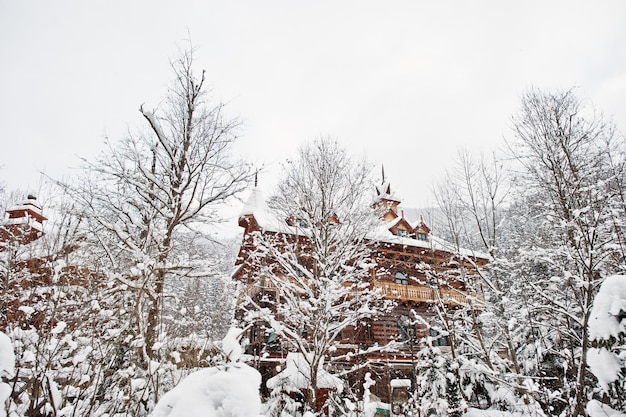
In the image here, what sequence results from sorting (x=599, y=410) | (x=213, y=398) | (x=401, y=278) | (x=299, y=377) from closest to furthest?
(x=213, y=398) < (x=599, y=410) < (x=299, y=377) < (x=401, y=278)

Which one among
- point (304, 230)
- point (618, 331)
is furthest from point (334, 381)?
point (618, 331)

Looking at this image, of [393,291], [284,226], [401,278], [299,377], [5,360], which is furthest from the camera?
[401,278]

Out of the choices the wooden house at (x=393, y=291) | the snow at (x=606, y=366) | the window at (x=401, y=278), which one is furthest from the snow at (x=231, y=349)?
the window at (x=401, y=278)

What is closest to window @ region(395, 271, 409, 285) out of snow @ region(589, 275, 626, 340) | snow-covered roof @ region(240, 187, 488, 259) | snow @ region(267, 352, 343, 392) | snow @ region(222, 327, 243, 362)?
snow-covered roof @ region(240, 187, 488, 259)

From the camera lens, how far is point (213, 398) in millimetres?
2135

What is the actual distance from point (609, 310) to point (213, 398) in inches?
147

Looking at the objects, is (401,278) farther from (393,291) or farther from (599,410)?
(599,410)

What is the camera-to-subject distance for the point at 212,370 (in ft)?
7.82

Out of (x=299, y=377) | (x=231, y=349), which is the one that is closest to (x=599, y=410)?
(x=231, y=349)

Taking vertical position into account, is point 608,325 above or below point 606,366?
above

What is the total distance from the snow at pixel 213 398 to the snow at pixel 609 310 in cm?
343

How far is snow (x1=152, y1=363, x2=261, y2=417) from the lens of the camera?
206 centimetres

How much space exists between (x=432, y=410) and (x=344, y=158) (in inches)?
376

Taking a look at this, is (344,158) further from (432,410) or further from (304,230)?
(432,410)
